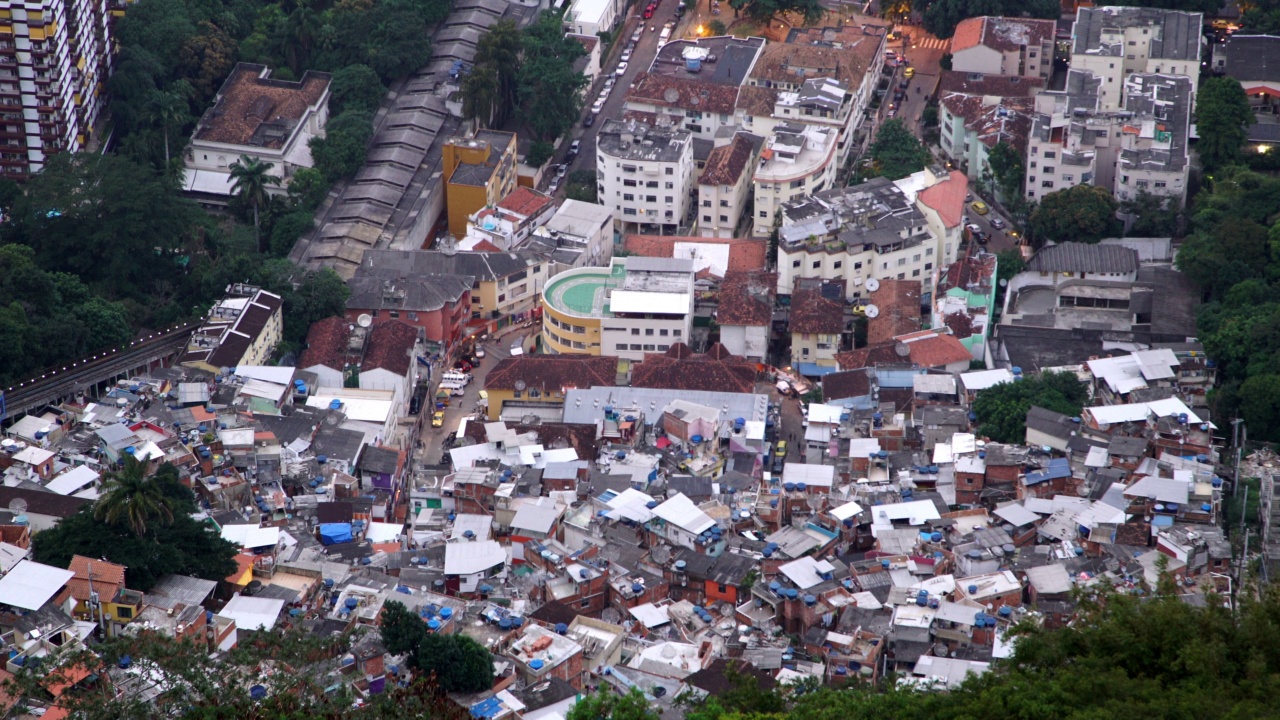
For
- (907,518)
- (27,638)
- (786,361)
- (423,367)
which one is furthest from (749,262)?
(27,638)

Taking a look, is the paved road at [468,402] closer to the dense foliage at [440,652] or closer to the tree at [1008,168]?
the dense foliage at [440,652]

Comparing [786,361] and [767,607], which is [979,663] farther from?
[786,361]

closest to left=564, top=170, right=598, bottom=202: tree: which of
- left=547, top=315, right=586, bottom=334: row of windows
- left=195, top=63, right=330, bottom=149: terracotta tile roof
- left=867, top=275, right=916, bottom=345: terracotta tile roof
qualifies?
left=547, top=315, right=586, bottom=334: row of windows

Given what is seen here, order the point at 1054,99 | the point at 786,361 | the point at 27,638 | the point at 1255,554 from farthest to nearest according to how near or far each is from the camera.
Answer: the point at 1054,99, the point at 786,361, the point at 1255,554, the point at 27,638

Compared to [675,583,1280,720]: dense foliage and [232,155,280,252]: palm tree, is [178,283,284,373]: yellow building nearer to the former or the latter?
[232,155,280,252]: palm tree

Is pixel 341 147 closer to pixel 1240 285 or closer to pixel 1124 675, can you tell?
pixel 1240 285

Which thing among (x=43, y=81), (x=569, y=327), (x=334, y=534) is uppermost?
(x=43, y=81)

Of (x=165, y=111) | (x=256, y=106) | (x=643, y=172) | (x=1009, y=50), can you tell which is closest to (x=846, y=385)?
(x=643, y=172)
